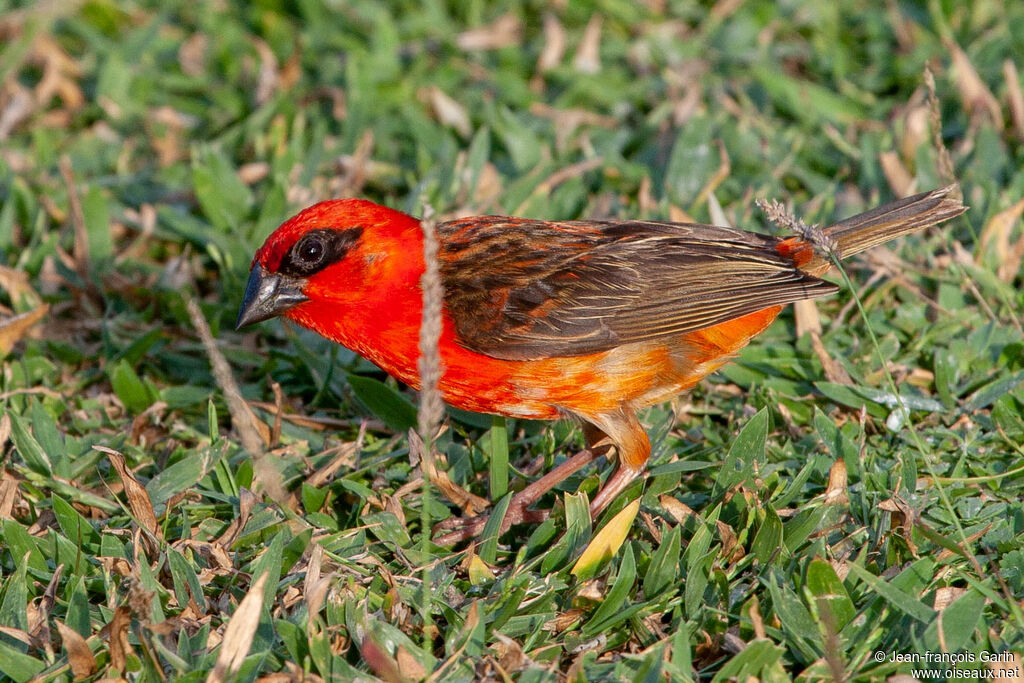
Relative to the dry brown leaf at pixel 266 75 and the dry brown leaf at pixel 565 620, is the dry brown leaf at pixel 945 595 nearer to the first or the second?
the dry brown leaf at pixel 565 620

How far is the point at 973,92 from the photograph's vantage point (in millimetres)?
6258

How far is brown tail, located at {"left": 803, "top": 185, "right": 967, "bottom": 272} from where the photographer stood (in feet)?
14.5

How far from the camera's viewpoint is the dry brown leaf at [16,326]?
4996 mm

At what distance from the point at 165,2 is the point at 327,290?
4.30 meters

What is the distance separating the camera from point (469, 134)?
6.66 metres

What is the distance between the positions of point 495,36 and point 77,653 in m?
5.08

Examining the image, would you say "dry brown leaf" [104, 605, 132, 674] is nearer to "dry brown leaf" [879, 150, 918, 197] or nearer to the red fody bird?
the red fody bird

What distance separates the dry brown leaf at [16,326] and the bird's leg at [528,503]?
222cm

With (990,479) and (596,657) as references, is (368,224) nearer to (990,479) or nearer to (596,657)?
(596,657)

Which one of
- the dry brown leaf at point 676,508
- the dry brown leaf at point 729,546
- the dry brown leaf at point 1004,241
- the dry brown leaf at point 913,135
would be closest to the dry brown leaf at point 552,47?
the dry brown leaf at point 913,135

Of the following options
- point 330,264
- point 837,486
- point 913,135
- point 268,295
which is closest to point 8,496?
point 268,295

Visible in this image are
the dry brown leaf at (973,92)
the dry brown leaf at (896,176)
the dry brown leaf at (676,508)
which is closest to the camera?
the dry brown leaf at (676,508)

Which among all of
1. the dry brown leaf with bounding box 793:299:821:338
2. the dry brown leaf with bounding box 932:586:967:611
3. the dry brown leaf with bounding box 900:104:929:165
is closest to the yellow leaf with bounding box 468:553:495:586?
the dry brown leaf with bounding box 932:586:967:611

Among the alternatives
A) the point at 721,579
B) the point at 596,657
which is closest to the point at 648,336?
the point at 721,579
